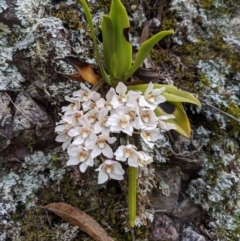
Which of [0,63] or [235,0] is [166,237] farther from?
[235,0]

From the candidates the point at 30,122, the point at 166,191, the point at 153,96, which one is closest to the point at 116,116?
the point at 153,96

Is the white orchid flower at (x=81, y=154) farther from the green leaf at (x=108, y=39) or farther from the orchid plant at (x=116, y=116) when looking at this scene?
the green leaf at (x=108, y=39)

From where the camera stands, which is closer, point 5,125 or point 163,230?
point 5,125

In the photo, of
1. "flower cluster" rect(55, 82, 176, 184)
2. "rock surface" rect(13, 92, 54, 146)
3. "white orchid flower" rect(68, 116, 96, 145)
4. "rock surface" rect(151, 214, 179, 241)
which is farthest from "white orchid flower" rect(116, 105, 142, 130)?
"rock surface" rect(151, 214, 179, 241)

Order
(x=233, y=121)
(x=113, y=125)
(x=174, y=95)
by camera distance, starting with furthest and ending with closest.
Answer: (x=233, y=121) → (x=174, y=95) → (x=113, y=125)

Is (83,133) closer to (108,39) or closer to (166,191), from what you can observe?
(108,39)

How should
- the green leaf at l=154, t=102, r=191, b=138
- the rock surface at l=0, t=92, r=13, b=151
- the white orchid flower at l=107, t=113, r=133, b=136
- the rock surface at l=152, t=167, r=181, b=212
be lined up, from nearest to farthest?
the white orchid flower at l=107, t=113, r=133, b=136
the green leaf at l=154, t=102, r=191, b=138
the rock surface at l=0, t=92, r=13, b=151
the rock surface at l=152, t=167, r=181, b=212

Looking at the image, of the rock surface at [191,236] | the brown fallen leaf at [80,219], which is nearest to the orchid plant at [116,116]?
the brown fallen leaf at [80,219]

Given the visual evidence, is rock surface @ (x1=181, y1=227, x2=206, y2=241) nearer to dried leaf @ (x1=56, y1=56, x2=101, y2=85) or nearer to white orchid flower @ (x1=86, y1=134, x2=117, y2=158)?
white orchid flower @ (x1=86, y1=134, x2=117, y2=158)
